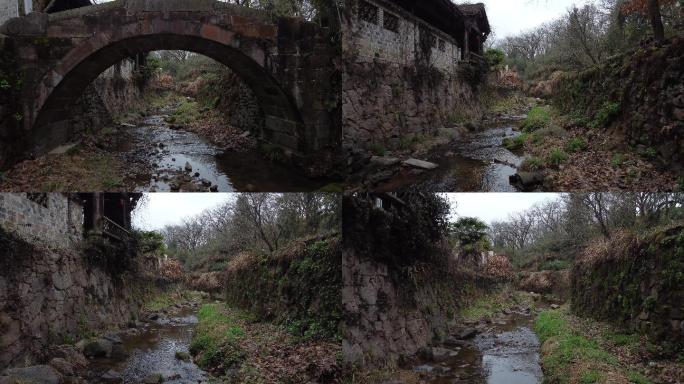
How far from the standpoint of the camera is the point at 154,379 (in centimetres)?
723

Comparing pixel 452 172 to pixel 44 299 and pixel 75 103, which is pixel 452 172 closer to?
pixel 44 299

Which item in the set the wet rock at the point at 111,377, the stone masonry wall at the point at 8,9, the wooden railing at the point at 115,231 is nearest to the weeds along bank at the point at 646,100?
the wet rock at the point at 111,377

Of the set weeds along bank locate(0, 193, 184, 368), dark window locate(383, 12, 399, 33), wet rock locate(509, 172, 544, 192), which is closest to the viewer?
weeds along bank locate(0, 193, 184, 368)

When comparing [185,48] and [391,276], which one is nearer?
[391,276]

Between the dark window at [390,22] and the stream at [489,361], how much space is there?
7.31 meters

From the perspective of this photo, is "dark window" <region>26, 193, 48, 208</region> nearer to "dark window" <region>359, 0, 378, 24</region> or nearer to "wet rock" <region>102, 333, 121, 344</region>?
"wet rock" <region>102, 333, 121, 344</region>

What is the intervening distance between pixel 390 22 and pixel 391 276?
6.11m

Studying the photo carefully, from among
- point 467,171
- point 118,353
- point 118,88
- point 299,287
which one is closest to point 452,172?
point 467,171

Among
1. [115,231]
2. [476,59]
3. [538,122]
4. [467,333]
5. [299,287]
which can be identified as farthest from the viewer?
[476,59]

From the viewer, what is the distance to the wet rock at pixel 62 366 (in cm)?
677

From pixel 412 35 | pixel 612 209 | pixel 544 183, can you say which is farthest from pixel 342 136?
pixel 612 209

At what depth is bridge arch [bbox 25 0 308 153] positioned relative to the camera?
7.81 m

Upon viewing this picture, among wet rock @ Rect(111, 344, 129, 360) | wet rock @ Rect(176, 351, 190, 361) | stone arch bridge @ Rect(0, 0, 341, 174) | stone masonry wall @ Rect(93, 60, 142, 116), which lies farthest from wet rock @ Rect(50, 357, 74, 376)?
stone masonry wall @ Rect(93, 60, 142, 116)

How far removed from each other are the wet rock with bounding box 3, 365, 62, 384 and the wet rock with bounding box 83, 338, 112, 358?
2264 millimetres
